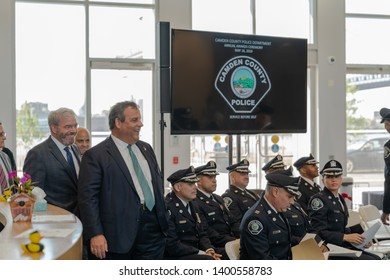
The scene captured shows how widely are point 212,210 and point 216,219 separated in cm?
8

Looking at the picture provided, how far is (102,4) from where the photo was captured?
821 cm

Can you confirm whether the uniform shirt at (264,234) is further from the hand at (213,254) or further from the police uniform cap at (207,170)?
the police uniform cap at (207,170)

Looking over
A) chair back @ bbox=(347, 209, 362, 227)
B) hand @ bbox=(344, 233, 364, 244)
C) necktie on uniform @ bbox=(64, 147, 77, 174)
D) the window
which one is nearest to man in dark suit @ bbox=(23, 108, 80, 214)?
necktie on uniform @ bbox=(64, 147, 77, 174)

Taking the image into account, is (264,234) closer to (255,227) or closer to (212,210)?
(255,227)

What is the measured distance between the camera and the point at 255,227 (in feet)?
11.9

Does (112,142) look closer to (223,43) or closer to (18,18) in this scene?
(223,43)

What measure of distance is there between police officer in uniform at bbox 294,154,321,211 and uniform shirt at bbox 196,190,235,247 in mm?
794

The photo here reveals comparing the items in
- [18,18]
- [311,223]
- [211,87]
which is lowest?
[311,223]

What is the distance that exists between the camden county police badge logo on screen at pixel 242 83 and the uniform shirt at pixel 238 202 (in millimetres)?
1828

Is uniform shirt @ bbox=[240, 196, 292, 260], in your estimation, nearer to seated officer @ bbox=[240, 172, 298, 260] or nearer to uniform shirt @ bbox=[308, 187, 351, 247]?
seated officer @ bbox=[240, 172, 298, 260]

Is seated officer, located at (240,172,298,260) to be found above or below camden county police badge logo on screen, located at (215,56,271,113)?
below

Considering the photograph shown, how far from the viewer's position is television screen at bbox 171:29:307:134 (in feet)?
21.5
